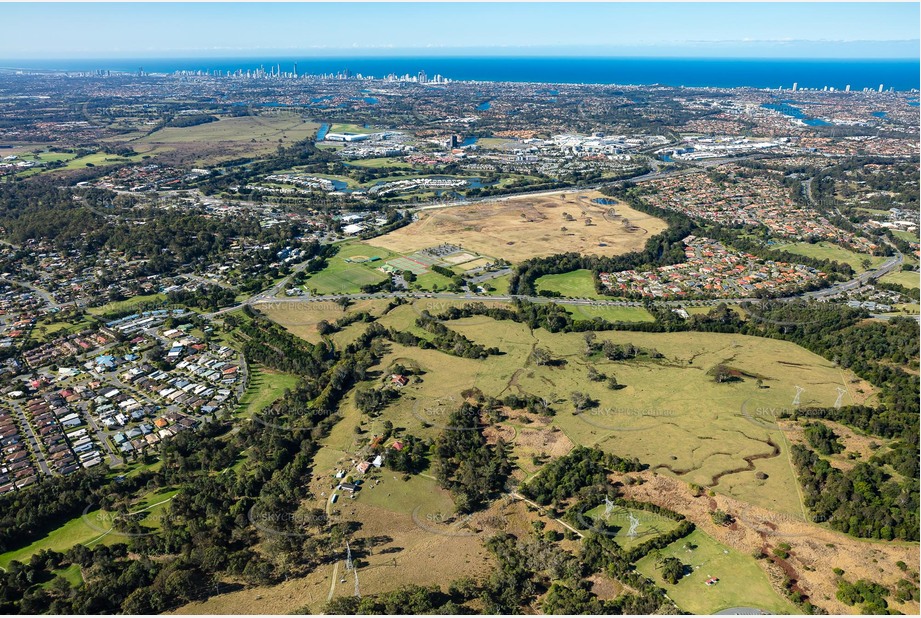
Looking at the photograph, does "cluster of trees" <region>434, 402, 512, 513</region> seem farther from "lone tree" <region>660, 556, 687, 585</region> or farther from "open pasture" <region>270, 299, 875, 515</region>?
"lone tree" <region>660, 556, 687, 585</region>

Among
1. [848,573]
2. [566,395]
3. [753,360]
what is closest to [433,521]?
[566,395]

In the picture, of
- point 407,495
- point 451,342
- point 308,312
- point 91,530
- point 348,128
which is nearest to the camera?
point 91,530

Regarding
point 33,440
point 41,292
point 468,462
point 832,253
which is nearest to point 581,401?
point 468,462

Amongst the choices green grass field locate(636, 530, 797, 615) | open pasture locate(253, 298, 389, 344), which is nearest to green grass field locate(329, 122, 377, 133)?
open pasture locate(253, 298, 389, 344)

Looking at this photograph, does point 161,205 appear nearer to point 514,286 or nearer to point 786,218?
point 514,286

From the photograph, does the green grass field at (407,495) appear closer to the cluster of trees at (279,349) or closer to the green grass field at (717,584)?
the green grass field at (717,584)

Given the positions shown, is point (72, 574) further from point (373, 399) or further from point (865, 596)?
point (865, 596)
